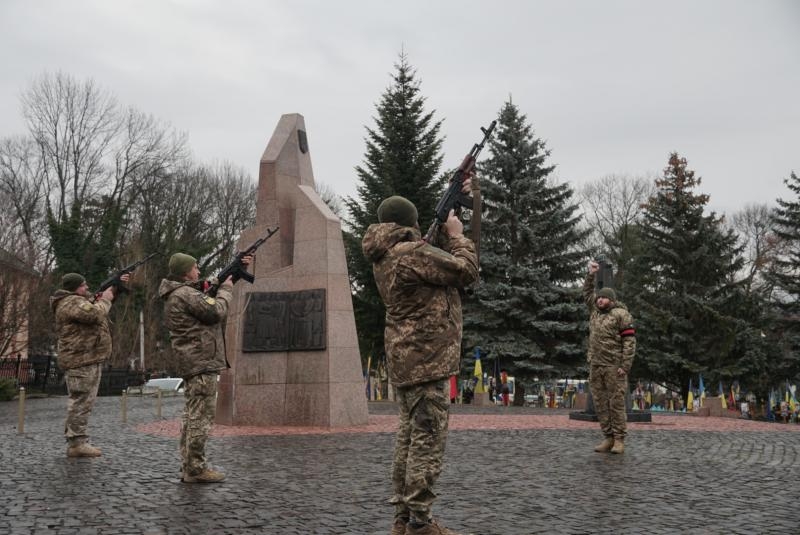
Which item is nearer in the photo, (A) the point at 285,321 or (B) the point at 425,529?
(B) the point at 425,529

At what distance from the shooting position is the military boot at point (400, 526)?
14.2ft

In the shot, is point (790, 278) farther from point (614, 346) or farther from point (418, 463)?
point (418, 463)

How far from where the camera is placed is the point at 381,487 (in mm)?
6492

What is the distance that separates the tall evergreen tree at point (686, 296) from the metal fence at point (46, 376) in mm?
22216

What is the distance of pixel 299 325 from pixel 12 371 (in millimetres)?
23382

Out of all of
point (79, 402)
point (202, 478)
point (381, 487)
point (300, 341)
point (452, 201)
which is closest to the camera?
point (452, 201)

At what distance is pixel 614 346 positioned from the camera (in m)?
9.20

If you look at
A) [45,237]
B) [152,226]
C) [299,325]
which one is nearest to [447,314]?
[299,325]

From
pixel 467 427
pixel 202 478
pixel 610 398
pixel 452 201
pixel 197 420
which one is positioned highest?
pixel 452 201

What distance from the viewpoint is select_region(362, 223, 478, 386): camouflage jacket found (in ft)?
14.7

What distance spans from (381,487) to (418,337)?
2.46 metres

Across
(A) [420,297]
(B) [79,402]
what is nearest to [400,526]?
(A) [420,297]

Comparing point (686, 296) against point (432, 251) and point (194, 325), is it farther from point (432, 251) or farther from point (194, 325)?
point (432, 251)

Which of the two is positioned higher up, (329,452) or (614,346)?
(614,346)
